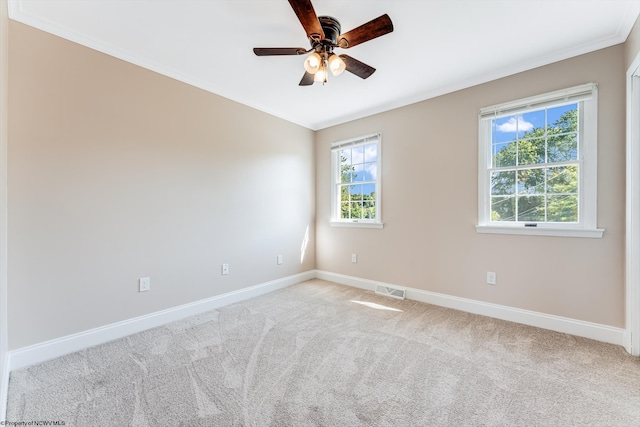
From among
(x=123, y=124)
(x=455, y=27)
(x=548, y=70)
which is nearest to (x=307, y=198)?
(x=123, y=124)

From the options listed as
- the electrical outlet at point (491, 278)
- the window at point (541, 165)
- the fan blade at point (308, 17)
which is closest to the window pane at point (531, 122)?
the window at point (541, 165)

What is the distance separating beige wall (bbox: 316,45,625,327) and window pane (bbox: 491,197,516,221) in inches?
7.2

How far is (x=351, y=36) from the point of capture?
1797 mm

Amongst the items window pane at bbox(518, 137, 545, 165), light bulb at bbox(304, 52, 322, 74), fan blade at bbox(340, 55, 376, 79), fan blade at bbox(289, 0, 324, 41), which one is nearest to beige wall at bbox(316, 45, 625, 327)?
window pane at bbox(518, 137, 545, 165)

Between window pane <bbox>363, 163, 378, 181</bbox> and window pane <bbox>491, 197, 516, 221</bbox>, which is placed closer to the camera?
window pane <bbox>491, 197, 516, 221</bbox>

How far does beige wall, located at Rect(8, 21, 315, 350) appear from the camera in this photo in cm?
195

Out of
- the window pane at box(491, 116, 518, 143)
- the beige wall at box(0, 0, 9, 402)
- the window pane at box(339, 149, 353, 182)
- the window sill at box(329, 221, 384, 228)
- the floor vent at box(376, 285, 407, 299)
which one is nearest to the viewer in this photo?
the beige wall at box(0, 0, 9, 402)

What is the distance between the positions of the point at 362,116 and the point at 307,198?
151 centimetres

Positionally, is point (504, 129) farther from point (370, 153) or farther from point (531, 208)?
point (370, 153)

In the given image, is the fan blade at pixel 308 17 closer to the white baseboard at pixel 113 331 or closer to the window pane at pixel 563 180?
the window pane at pixel 563 180

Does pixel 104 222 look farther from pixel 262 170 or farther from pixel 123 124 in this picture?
pixel 262 170

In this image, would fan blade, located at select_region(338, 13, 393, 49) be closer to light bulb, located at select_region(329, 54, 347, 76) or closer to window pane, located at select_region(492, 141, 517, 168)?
light bulb, located at select_region(329, 54, 347, 76)

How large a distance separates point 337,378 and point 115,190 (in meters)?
2.42

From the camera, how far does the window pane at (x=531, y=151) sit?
2.57m
